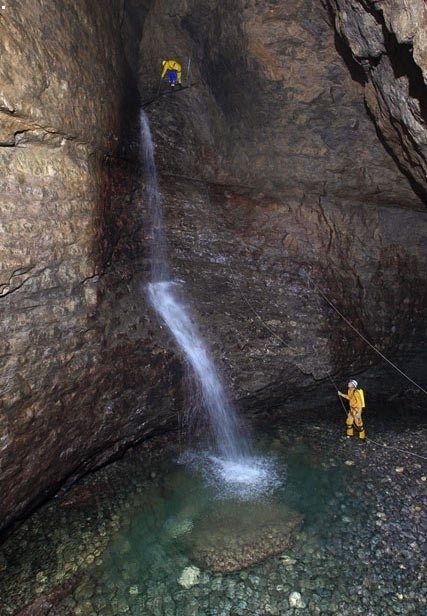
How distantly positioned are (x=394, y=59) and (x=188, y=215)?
5.42m

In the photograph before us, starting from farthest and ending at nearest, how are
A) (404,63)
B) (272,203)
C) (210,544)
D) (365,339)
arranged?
1. (365,339)
2. (272,203)
3. (210,544)
4. (404,63)

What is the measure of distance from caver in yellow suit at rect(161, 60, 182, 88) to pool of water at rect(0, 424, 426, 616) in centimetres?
908

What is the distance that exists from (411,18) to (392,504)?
26.0 ft

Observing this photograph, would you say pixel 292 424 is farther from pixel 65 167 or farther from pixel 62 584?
pixel 65 167

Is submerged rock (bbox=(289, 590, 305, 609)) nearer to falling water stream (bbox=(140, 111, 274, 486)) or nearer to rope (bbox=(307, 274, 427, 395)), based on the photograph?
falling water stream (bbox=(140, 111, 274, 486))

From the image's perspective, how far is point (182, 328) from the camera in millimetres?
10016

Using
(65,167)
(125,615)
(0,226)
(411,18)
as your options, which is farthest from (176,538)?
(411,18)

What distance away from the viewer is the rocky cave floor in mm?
6148

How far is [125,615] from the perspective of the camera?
595cm

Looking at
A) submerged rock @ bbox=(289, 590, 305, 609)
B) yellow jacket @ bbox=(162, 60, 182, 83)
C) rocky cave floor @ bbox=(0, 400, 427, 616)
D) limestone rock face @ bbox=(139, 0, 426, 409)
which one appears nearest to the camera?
submerged rock @ bbox=(289, 590, 305, 609)

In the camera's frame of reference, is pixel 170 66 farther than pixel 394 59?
Yes

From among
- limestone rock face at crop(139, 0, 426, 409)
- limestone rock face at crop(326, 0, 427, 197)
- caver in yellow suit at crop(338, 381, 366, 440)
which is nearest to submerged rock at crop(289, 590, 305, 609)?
caver in yellow suit at crop(338, 381, 366, 440)

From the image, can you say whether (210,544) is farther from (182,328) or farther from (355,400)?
(355,400)

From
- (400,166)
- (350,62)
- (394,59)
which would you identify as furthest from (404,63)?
(400,166)
